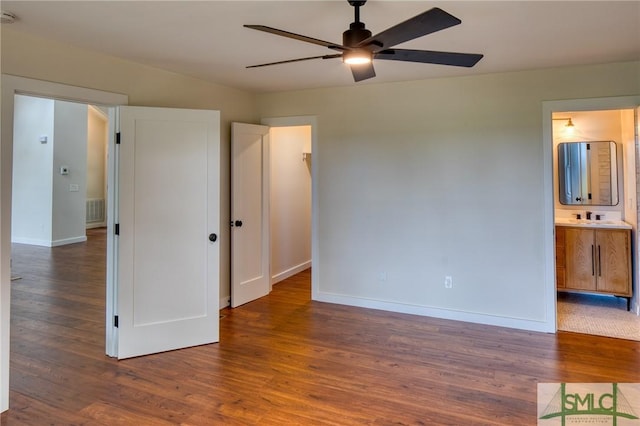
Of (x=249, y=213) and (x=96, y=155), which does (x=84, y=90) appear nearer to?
(x=249, y=213)

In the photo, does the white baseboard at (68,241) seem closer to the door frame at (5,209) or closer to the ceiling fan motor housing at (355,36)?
the door frame at (5,209)

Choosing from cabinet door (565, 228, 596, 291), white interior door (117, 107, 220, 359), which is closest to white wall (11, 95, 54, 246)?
white interior door (117, 107, 220, 359)

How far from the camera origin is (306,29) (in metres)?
2.67

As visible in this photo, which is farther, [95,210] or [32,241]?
[95,210]

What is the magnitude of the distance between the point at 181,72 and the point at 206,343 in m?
2.64

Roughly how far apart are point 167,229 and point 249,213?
141cm

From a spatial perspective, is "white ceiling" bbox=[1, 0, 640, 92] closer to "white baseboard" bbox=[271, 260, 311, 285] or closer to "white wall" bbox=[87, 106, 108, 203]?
"white baseboard" bbox=[271, 260, 311, 285]

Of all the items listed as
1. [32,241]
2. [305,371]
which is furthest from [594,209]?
[32,241]

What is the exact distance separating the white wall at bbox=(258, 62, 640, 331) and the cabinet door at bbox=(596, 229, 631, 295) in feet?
4.47

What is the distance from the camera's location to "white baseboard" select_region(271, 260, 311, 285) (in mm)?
5562

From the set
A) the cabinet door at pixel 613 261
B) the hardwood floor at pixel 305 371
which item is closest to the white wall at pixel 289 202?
the hardwood floor at pixel 305 371

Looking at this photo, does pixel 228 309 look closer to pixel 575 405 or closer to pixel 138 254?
pixel 138 254

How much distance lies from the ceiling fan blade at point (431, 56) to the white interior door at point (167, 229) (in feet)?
6.07

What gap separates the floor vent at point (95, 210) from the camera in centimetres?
1047
